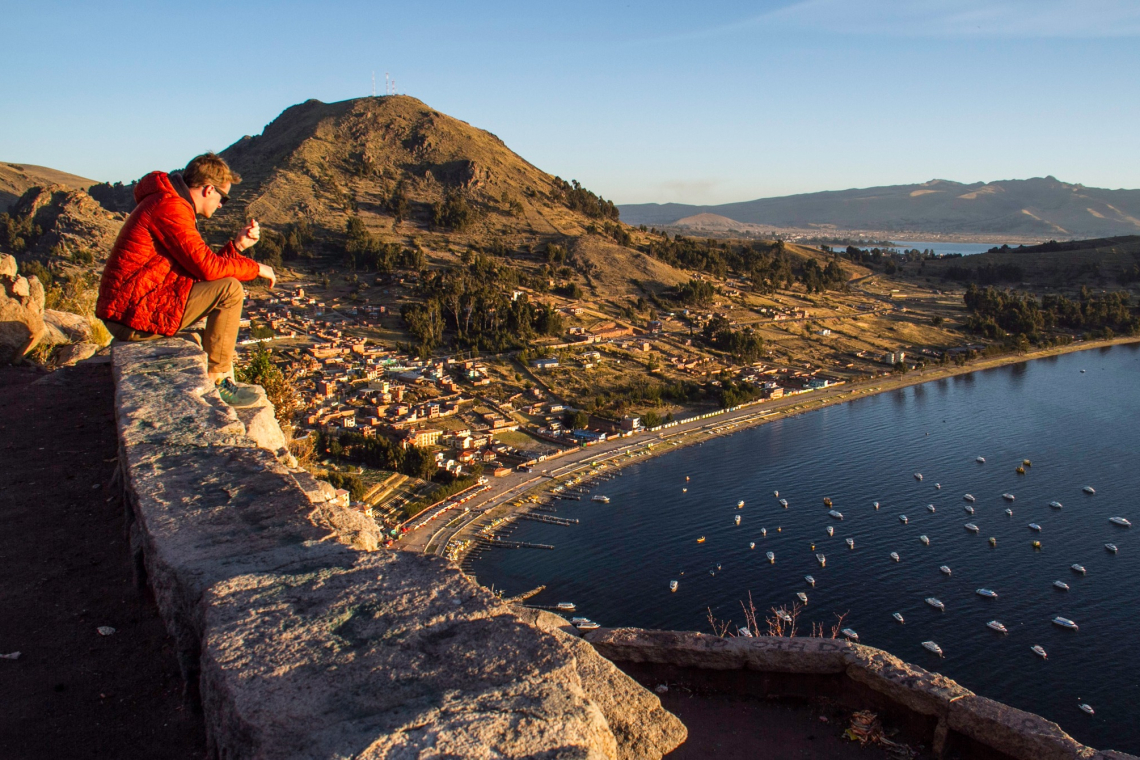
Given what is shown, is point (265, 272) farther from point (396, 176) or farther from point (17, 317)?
point (396, 176)

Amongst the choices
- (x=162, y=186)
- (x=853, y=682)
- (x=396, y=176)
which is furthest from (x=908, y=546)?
(x=396, y=176)

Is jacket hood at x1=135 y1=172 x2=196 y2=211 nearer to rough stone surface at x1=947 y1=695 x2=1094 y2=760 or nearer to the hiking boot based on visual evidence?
the hiking boot

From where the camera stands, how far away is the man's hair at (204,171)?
13.9 feet

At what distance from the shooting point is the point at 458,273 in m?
55.0

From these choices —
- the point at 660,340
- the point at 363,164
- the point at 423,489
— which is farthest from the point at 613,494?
the point at 363,164

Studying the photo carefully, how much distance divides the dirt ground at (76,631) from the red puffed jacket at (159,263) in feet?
3.09

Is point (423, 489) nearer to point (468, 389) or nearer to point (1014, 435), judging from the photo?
point (468, 389)

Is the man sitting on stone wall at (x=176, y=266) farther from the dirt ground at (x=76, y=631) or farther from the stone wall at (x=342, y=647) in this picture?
the stone wall at (x=342, y=647)

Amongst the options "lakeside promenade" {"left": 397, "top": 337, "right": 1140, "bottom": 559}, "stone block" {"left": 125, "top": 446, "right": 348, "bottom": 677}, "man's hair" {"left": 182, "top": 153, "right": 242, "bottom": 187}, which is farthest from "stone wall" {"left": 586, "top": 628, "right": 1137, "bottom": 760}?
"lakeside promenade" {"left": 397, "top": 337, "right": 1140, "bottom": 559}

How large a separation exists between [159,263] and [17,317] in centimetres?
538

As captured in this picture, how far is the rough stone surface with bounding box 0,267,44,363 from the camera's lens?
8.09 meters

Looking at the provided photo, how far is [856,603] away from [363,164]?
2716 inches

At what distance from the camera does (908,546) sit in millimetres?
27484

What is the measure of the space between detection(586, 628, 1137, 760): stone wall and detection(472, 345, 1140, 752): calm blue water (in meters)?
17.1
